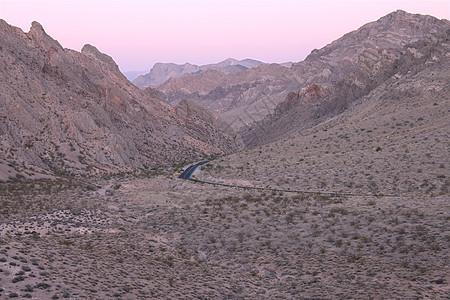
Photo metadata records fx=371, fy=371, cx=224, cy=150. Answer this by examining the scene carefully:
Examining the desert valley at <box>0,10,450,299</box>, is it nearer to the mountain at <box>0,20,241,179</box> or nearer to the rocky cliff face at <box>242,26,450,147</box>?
the mountain at <box>0,20,241,179</box>

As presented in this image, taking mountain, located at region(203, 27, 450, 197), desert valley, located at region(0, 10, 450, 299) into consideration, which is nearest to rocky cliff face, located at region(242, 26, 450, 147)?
mountain, located at region(203, 27, 450, 197)

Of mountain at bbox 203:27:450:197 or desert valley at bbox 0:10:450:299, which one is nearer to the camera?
desert valley at bbox 0:10:450:299

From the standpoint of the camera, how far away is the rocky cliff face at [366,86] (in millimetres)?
65887

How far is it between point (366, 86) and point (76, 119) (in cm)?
6470

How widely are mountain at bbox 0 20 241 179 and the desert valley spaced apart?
0.95 ft

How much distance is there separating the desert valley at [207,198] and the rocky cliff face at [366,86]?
0.59 meters

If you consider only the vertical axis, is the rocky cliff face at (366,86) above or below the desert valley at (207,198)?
above

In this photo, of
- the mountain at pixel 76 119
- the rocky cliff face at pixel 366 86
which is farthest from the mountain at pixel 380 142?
the mountain at pixel 76 119

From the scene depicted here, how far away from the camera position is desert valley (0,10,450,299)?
13.6 m

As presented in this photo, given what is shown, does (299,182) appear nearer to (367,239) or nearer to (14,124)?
(367,239)

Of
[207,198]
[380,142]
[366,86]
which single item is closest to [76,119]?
[207,198]

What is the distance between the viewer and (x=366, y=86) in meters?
87.6

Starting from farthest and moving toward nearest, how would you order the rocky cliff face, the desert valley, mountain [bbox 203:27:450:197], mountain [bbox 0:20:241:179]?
the rocky cliff face
mountain [bbox 0:20:241:179]
mountain [bbox 203:27:450:197]
the desert valley

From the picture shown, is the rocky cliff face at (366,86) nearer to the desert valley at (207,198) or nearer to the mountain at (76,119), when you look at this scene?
the desert valley at (207,198)
